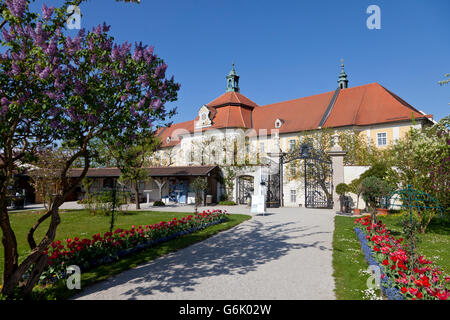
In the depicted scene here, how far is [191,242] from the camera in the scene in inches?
324

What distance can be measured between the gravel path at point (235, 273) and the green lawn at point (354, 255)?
0.20 m

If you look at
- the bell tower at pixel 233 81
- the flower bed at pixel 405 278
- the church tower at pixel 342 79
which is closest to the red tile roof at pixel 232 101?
the bell tower at pixel 233 81

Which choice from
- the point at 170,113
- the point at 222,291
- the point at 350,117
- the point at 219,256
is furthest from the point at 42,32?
the point at 350,117

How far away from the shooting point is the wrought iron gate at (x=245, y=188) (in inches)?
874

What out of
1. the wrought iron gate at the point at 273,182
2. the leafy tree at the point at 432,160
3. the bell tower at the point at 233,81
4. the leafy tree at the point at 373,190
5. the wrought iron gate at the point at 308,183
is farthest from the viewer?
the bell tower at the point at 233,81

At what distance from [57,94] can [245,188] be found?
19.0 m

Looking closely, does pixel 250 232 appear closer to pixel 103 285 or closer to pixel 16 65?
pixel 103 285

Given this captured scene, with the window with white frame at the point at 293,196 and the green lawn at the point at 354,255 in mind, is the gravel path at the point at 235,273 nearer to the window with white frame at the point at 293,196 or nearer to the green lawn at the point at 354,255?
the green lawn at the point at 354,255

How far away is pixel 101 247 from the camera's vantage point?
6441 millimetres

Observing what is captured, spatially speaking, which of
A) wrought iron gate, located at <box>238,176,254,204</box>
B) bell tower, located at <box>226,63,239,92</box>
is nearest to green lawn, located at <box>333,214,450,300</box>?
wrought iron gate, located at <box>238,176,254,204</box>

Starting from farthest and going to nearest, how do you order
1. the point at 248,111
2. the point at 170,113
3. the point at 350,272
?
the point at 248,111
the point at 170,113
the point at 350,272

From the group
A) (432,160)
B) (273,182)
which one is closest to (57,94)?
(432,160)

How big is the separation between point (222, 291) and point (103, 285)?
227cm

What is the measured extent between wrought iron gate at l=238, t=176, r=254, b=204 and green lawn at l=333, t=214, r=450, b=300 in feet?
37.6
